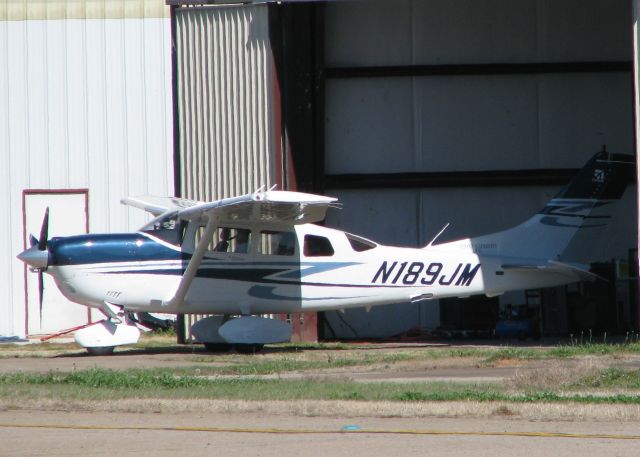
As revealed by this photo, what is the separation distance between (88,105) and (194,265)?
8961 millimetres

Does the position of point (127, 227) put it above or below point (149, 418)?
above

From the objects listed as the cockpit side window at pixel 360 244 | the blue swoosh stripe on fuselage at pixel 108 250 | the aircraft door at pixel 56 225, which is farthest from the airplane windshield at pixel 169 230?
the aircraft door at pixel 56 225

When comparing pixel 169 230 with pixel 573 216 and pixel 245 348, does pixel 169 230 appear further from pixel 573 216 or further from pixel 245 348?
pixel 573 216

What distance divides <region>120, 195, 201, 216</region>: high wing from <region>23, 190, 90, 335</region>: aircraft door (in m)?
6.14

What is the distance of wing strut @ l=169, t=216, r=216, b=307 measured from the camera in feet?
56.3

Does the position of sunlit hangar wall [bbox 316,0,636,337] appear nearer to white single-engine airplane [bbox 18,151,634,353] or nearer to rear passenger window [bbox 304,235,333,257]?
white single-engine airplane [bbox 18,151,634,353]

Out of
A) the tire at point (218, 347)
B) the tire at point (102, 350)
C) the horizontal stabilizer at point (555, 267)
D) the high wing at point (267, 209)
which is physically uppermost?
Result: the high wing at point (267, 209)

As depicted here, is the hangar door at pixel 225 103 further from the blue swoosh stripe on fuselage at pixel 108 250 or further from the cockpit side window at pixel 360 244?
the blue swoosh stripe on fuselage at pixel 108 250

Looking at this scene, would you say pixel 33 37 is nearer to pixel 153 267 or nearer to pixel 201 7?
pixel 201 7

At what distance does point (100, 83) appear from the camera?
994 inches

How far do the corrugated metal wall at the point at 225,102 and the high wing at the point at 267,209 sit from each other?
2.89 metres

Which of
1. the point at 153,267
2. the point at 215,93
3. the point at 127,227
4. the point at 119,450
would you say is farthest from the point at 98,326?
the point at 119,450

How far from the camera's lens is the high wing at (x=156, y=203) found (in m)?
18.7

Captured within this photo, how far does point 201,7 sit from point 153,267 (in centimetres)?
544
